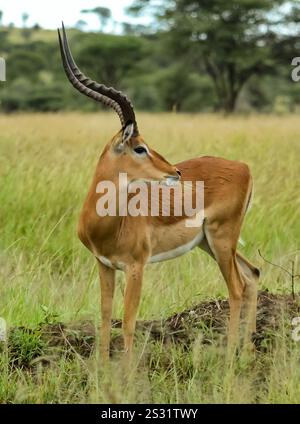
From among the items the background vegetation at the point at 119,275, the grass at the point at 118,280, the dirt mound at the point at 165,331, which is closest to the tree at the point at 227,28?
the background vegetation at the point at 119,275

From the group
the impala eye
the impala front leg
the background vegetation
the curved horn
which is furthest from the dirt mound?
the curved horn

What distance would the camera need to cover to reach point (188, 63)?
3353cm

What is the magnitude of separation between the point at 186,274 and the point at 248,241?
3.12 ft

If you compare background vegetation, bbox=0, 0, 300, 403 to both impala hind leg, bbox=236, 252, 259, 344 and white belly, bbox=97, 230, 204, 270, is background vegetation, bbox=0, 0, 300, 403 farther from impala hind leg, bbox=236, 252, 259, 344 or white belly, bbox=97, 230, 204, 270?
white belly, bbox=97, 230, 204, 270

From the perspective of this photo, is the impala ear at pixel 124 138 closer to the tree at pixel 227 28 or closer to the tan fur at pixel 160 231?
the tan fur at pixel 160 231

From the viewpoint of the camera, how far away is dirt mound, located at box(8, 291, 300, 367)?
12.7ft

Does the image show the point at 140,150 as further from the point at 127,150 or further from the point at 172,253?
the point at 172,253

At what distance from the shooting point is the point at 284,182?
7.36 metres

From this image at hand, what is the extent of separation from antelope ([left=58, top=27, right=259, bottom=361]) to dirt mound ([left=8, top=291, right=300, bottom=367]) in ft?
0.39

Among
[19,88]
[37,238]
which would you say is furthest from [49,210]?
[19,88]

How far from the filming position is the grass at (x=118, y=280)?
344 cm

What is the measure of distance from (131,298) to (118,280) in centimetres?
146

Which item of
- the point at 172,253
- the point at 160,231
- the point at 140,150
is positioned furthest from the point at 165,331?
the point at 140,150
